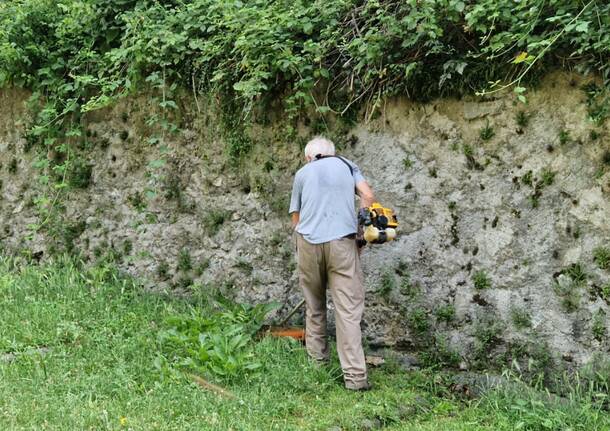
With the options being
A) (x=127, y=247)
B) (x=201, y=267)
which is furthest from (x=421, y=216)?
(x=127, y=247)

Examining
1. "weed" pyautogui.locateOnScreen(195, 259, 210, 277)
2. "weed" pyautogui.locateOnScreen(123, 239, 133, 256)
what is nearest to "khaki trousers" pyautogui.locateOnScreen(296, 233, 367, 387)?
"weed" pyautogui.locateOnScreen(195, 259, 210, 277)

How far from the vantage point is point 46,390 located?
169 inches

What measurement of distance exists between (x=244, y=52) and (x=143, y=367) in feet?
9.03

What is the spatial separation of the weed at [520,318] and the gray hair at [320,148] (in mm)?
1822

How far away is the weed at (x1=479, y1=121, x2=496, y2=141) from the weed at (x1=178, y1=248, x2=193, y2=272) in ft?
9.85

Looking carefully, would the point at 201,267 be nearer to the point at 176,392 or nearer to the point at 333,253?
the point at 333,253

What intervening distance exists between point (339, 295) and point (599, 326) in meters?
1.80

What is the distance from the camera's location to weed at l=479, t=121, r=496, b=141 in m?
4.82

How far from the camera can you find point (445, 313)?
4.97 meters

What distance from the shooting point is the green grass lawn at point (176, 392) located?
4.00 meters

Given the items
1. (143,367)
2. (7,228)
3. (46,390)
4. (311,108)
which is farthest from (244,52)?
(7,228)

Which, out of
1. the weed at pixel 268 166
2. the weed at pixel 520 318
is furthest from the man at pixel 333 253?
the weed at pixel 520 318

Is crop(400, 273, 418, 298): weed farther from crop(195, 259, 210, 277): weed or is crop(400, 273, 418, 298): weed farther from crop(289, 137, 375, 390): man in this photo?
crop(195, 259, 210, 277): weed

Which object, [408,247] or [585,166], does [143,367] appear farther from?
[585,166]
